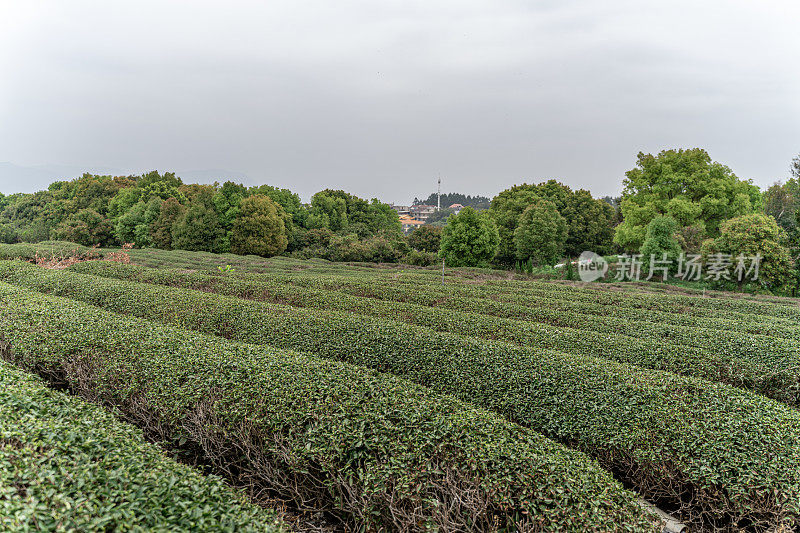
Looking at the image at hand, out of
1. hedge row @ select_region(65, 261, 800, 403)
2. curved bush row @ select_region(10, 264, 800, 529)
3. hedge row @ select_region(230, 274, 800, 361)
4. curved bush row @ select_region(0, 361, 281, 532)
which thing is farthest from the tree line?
curved bush row @ select_region(0, 361, 281, 532)

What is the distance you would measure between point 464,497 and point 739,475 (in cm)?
288

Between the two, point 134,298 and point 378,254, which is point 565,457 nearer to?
point 134,298

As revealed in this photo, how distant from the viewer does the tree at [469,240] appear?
93.1 feet

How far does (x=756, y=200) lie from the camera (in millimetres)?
30312

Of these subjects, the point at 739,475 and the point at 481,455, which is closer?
the point at 481,455

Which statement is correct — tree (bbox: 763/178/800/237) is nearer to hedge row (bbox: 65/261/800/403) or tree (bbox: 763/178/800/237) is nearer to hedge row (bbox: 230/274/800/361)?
hedge row (bbox: 230/274/800/361)

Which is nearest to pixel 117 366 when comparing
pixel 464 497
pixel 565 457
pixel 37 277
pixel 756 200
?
pixel 464 497

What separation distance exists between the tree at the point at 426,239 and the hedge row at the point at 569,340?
88.5 ft

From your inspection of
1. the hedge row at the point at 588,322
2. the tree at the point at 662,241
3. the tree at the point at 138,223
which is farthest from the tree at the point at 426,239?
the hedge row at the point at 588,322

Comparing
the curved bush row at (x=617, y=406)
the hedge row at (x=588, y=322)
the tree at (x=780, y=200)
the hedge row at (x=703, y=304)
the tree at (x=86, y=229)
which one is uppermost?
the tree at (x=780, y=200)

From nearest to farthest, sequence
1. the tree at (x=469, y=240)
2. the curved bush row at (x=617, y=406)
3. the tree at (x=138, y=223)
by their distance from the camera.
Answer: the curved bush row at (x=617, y=406) < the tree at (x=469, y=240) < the tree at (x=138, y=223)

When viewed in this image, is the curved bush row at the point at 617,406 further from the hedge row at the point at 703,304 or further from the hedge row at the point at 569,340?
the hedge row at the point at 703,304

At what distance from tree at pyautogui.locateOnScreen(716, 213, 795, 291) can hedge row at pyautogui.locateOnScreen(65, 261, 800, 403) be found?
1710cm

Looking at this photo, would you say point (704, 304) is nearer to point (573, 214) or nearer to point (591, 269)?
point (591, 269)
